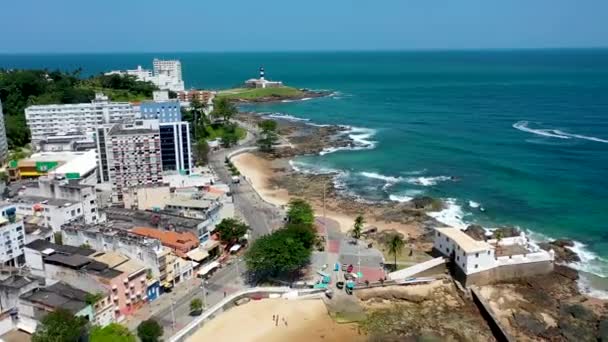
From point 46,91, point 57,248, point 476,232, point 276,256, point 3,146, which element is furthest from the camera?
point 46,91

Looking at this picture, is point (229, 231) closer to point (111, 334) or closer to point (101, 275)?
point (101, 275)

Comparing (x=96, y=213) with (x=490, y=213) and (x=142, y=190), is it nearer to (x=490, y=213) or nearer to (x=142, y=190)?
(x=142, y=190)

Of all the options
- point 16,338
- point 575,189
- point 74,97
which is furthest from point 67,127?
point 575,189

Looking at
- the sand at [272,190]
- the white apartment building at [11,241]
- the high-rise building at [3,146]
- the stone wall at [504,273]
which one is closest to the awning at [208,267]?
the white apartment building at [11,241]

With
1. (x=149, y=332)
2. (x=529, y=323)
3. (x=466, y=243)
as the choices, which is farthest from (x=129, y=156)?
(x=529, y=323)

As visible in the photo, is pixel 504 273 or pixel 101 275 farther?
pixel 504 273

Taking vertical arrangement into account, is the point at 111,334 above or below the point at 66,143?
below

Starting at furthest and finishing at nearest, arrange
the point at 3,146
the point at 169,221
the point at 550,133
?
the point at 550,133
the point at 3,146
the point at 169,221

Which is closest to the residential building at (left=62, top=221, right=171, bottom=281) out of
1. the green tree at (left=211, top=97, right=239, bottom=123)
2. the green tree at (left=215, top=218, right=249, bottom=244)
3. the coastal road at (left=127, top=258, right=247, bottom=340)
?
the coastal road at (left=127, top=258, right=247, bottom=340)
